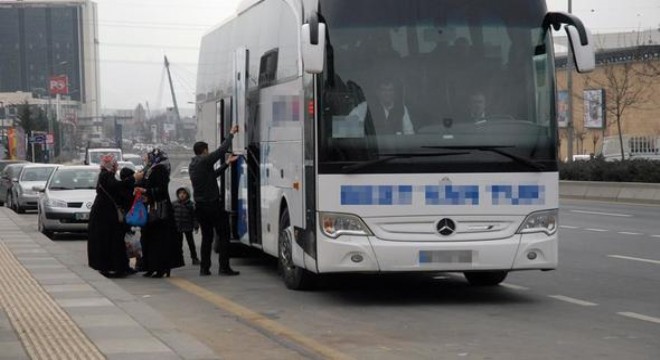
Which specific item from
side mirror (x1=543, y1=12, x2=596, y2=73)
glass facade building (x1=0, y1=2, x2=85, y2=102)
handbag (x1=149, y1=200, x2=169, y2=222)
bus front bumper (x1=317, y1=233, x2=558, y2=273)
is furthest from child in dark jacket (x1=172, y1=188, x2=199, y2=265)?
glass facade building (x1=0, y1=2, x2=85, y2=102)

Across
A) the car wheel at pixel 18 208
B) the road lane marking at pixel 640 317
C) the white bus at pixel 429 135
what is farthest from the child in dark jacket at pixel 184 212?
the car wheel at pixel 18 208

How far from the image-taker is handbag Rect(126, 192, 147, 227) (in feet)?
46.5

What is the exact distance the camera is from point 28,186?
33281 millimetres

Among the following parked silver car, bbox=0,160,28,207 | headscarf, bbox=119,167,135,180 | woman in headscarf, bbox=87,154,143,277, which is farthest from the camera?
parked silver car, bbox=0,160,28,207

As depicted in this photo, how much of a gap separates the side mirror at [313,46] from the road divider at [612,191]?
23.4 metres

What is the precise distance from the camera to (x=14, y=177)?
36781mm

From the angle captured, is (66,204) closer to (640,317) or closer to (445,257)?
(445,257)

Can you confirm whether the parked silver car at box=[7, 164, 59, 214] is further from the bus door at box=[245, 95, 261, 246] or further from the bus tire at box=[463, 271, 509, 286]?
the bus tire at box=[463, 271, 509, 286]

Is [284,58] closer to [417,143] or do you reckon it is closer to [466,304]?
[417,143]

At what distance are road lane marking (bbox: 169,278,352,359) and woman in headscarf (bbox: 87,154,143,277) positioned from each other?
1126 millimetres

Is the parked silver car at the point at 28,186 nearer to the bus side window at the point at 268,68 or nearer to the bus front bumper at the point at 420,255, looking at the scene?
the bus side window at the point at 268,68

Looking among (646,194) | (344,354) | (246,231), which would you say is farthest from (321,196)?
(646,194)

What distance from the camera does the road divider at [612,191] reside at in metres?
32.3

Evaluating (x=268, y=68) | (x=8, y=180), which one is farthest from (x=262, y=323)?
(x=8, y=180)
